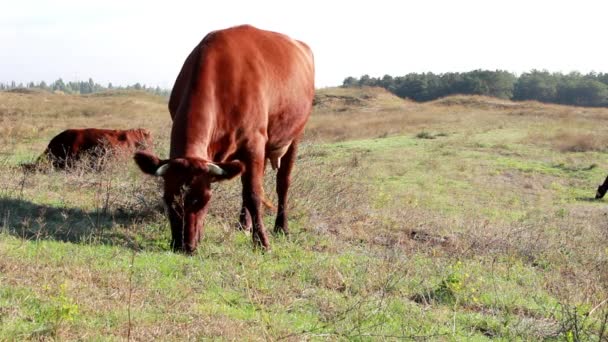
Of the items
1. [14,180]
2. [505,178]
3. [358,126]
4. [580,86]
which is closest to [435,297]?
[14,180]

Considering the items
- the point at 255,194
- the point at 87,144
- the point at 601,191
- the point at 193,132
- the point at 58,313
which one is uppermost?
the point at 193,132

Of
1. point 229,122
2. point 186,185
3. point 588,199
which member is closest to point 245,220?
point 229,122

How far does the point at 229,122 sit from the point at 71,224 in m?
2.12

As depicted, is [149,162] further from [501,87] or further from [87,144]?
[501,87]

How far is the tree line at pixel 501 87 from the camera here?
79.0m

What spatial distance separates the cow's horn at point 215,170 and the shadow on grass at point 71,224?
1113mm

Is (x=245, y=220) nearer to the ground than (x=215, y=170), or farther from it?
nearer to the ground

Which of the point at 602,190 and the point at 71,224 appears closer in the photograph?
the point at 71,224

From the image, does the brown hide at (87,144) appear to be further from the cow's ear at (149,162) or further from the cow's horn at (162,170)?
the cow's horn at (162,170)

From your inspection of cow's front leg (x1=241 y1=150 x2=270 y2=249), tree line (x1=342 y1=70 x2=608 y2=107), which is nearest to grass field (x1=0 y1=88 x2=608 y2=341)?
cow's front leg (x1=241 y1=150 x2=270 y2=249)

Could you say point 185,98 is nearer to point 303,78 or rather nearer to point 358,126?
point 303,78

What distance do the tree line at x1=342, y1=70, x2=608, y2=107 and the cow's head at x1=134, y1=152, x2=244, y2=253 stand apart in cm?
7206

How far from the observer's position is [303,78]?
887cm

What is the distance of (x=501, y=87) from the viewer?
268 ft
